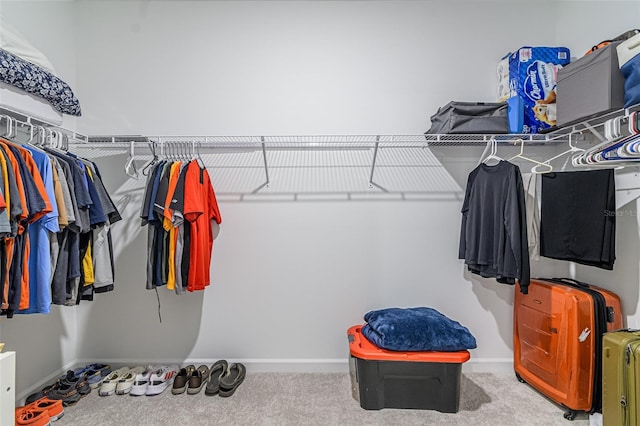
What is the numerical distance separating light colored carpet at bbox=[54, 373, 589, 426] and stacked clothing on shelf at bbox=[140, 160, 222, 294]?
0.68 meters

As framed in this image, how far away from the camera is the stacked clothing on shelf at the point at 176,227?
1.92 metres

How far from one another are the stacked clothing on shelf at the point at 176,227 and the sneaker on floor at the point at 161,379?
2.02ft

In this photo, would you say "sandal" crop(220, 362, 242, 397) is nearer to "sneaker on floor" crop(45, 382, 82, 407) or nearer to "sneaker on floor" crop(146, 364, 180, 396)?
"sneaker on floor" crop(146, 364, 180, 396)

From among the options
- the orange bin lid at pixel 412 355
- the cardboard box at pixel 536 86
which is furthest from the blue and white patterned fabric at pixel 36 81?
the cardboard box at pixel 536 86

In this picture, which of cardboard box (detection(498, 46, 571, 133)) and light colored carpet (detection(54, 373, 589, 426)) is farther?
cardboard box (detection(498, 46, 571, 133))

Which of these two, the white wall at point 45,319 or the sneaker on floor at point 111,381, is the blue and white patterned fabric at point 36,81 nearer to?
the white wall at point 45,319

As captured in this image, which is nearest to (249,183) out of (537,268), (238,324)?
(238,324)

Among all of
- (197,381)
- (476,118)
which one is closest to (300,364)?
(197,381)

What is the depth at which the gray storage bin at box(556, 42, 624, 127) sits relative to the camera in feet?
5.23

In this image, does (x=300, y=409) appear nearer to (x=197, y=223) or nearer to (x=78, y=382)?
(x=197, y=223)

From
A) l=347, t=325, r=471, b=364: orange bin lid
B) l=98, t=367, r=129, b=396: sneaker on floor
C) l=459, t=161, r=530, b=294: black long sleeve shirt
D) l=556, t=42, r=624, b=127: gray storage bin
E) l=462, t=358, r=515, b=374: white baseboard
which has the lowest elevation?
l=462, t=358, r=515, b=374: white baseboard

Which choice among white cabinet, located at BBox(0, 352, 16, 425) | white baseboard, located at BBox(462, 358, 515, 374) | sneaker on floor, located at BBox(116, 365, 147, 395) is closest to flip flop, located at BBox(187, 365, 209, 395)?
sneaker on floor, located at BBox(116, 365, 147, 395)

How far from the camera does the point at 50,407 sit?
175 cm

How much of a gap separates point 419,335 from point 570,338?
82 cm
